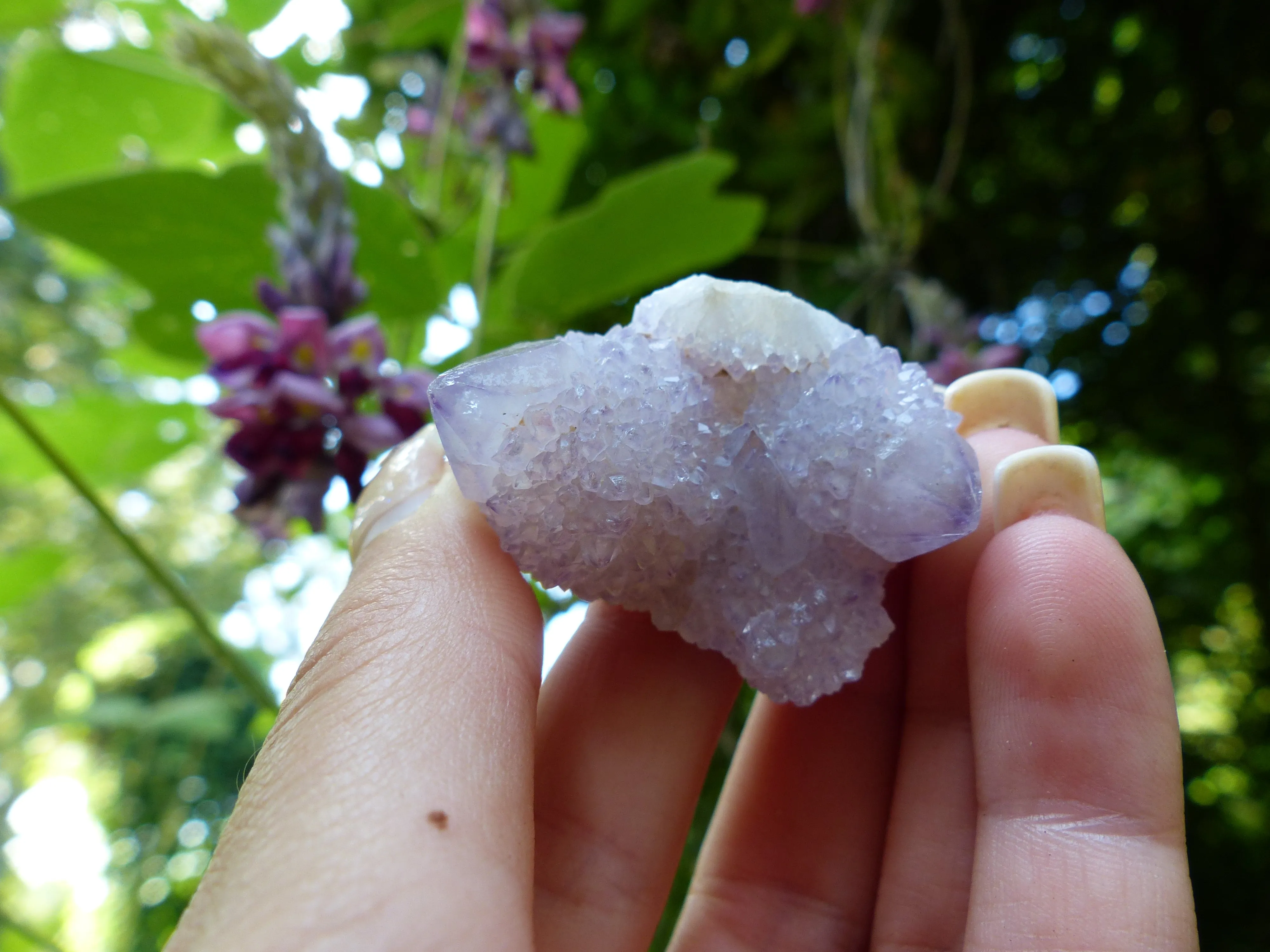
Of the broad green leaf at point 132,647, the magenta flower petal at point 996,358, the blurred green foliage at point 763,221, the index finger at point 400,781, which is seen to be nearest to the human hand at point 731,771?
the index finger at point 400,781

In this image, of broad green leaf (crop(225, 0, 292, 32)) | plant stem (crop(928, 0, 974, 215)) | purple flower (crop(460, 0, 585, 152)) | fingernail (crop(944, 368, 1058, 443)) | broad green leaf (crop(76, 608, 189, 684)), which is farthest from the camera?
broad green leaf (crop(76, 608, 189, 684))

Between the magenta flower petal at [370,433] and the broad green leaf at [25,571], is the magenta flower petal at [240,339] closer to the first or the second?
the magenta flower petal at [370,433]

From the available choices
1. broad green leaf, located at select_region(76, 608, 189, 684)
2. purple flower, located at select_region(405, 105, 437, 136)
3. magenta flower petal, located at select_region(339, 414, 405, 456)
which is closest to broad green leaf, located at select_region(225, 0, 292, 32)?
purple flower, located at select_region(405, 105, 437, 136)

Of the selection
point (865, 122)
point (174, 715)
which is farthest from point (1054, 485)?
point (174, 715)

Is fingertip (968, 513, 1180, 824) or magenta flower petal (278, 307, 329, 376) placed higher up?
magenta flower petal (278, 307, 329, 376)

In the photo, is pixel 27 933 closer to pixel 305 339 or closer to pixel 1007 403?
pixel 305 339

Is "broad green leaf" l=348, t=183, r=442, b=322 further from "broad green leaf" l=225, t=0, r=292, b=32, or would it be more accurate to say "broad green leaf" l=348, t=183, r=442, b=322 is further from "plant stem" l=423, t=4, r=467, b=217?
"broad green leaf" l=225, t=0, r=292, b=32
